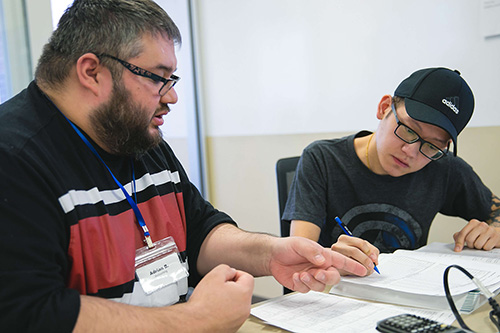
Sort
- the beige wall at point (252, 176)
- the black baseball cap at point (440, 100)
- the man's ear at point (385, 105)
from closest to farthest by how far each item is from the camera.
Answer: the black baseball cap at point (440, 100), the man's ear at point (385, 105), the beige wall at point (252, 176)

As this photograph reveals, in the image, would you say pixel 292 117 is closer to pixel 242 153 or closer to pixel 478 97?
pixel 242 153

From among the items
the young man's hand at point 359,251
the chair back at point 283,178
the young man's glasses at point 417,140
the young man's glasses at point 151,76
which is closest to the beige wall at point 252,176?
the chair back at point 283,178

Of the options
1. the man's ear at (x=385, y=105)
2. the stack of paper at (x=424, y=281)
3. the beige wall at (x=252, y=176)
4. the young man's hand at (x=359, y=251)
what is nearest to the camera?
the stack of paper at (x=424, y=281)

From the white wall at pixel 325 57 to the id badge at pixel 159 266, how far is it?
1.67m

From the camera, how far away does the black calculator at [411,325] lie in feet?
2.87

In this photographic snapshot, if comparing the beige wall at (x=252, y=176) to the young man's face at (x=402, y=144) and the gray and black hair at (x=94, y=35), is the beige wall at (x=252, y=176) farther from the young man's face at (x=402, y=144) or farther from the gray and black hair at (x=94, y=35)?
the gray and black hair at (x=94, y=35)

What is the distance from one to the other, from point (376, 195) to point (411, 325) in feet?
2.80

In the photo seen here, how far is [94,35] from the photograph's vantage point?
112 centimetres

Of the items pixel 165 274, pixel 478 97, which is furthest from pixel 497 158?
pixel 165 274

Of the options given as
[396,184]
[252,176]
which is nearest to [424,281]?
[396,184]

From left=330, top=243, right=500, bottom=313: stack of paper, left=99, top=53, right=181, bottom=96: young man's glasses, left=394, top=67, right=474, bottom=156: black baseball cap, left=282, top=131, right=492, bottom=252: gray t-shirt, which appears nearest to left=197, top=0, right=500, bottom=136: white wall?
left=282, top=131, right=492, bottom=252: gray t-shirt

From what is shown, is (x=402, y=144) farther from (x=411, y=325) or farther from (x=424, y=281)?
(x=411, y=325)

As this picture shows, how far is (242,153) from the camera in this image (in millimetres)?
3299

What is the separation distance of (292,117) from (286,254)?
6.12 ft
